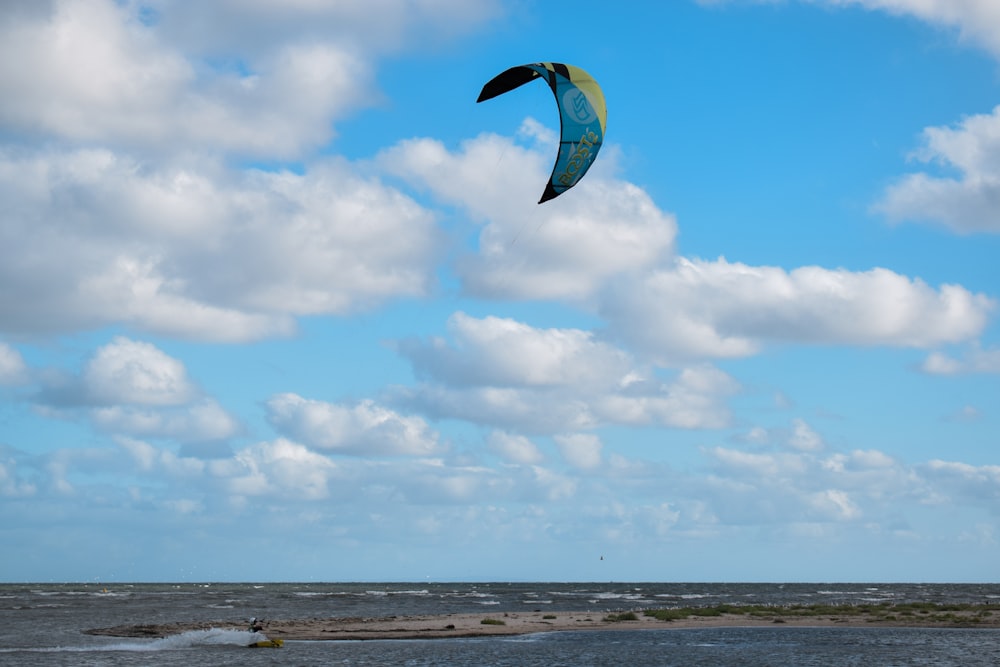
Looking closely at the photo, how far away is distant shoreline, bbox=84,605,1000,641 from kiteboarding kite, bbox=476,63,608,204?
2346 cm

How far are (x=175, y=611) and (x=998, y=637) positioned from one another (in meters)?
57.1

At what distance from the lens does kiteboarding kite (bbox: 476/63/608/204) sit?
31.1 m

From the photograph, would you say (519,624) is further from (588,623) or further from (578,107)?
(578,107)

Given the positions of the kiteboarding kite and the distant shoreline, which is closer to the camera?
the kiteboarding kite

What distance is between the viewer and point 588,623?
2078 inches

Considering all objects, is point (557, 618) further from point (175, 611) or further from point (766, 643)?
point (175, 611)

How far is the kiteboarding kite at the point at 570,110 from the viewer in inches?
1226

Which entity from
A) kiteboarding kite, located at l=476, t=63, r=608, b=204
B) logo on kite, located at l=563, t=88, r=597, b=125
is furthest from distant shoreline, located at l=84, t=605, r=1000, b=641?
logo on kite, located at l=563, t=88, r=597, b=125

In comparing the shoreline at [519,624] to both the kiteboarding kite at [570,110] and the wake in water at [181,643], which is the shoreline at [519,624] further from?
the kiteboarding kite at [570,110]

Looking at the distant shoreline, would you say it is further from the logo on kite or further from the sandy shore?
the logo on kite

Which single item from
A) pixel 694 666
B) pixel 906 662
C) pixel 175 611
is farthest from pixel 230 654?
pixel 175 611

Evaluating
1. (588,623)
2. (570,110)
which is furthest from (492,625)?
(570,110)

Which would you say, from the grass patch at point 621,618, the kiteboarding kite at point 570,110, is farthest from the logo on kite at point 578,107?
the grass patch at point 621,618

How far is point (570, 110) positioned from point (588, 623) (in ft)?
101
